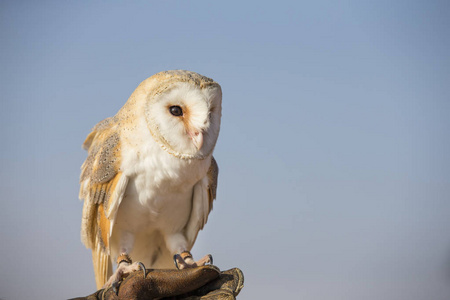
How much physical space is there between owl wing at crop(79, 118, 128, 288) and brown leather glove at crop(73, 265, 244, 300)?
13.3 inches

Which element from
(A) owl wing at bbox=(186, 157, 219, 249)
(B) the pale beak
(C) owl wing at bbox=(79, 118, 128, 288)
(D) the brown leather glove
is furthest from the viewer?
(A) owl wing at bbox=(186, 157, 219, 249)

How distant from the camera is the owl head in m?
2.18

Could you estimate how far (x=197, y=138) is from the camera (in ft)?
7.14

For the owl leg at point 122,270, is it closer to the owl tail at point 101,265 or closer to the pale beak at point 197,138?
the owl tail at point 101,265

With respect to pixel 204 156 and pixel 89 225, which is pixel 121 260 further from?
pixel 204 156

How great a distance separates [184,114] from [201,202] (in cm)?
46

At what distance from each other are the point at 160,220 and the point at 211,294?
0.48m

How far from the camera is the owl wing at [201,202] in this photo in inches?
96.3

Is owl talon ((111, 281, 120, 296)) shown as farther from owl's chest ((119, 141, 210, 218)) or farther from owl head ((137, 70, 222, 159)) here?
owl head ((137, 70, 222, 159))

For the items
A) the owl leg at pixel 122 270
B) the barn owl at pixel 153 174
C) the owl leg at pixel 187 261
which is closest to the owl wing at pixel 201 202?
the barn owl at pixel 153 174

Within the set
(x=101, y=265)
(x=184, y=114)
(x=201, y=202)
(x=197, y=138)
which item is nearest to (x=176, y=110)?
(x=184, y=114)

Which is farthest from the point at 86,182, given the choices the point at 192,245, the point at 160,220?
the point at 192,245

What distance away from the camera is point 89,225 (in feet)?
8.02

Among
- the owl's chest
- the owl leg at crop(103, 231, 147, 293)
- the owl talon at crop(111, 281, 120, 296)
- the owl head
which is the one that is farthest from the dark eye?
the owl talon at crop(111, 281, 120, 296)
